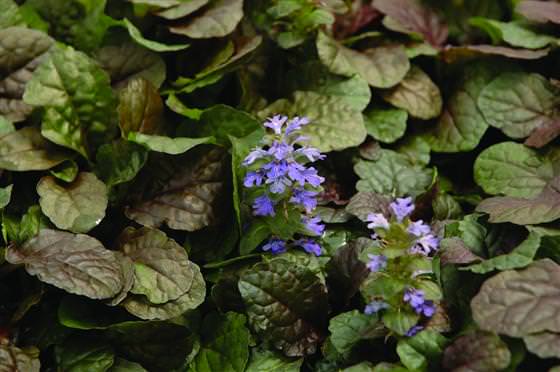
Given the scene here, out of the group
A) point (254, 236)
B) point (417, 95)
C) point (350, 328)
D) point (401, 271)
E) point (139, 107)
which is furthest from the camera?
point (417, 95)

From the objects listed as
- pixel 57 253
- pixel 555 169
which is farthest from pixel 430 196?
pixel 57 253

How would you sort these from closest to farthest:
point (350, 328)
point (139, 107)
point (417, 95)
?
1. point (350, 328)
2. point (139, 107)
3. point (417, 95)

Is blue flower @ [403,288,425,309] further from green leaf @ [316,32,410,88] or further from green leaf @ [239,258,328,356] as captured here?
green leaf @ [316,32,410,88]

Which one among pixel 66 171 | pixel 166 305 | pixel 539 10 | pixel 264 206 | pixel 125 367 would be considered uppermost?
pixel 539 10

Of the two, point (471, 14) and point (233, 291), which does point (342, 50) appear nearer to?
point (471, 14)

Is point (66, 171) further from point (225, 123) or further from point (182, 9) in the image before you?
point (182, 9)

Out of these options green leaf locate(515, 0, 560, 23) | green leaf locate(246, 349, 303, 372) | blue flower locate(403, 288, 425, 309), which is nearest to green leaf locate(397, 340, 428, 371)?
blue flower locate(403, 288, 425, 309)

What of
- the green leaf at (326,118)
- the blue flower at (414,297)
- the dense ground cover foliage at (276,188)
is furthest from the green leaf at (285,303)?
the green leaf at (326,118)

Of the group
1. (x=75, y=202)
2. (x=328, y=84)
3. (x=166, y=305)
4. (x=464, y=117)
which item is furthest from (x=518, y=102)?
(x=75, y=202)
